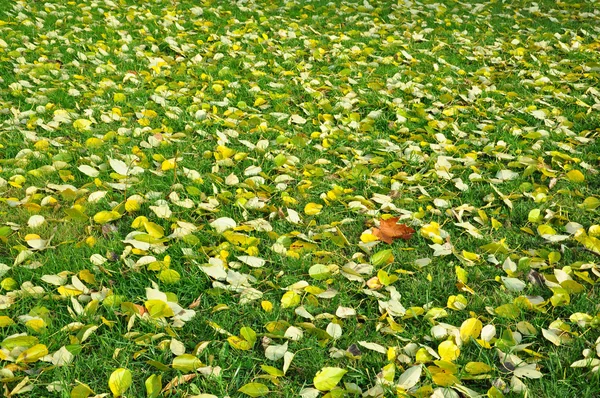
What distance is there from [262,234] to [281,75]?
2.22 meters

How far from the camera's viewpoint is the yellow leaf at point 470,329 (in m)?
2.20

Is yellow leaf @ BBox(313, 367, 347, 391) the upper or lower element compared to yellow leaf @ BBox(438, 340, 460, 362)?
lower

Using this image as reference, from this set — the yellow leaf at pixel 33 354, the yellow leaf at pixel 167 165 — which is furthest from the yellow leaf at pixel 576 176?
the yellow leaf at pixel 33 354

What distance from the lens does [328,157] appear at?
357cm

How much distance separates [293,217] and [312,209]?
13cm

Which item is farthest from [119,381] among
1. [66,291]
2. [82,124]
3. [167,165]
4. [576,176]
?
[576,176]

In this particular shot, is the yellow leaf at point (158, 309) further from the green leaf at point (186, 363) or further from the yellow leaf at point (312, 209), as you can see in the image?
the yellow leaf at point (312, 209)

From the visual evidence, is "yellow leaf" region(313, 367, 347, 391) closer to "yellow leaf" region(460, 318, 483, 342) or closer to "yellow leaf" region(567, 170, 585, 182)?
"yellow leaf" region(460, 318, 483, 342)

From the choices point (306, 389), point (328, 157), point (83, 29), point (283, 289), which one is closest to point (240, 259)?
A: point (283, 289)

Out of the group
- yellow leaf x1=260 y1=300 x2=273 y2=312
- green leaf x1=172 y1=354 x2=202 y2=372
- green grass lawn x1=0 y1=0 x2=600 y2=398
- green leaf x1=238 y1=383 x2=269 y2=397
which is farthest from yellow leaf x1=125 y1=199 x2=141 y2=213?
green leaf x1=238 y1=383 x2=269 y2=397

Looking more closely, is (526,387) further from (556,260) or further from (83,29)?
(83,29)

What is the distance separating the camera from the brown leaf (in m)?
2.79

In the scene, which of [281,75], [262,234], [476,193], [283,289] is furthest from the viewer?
[281,75]

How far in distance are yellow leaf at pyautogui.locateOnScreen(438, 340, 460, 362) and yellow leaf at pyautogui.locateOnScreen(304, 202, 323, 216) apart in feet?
3.43
